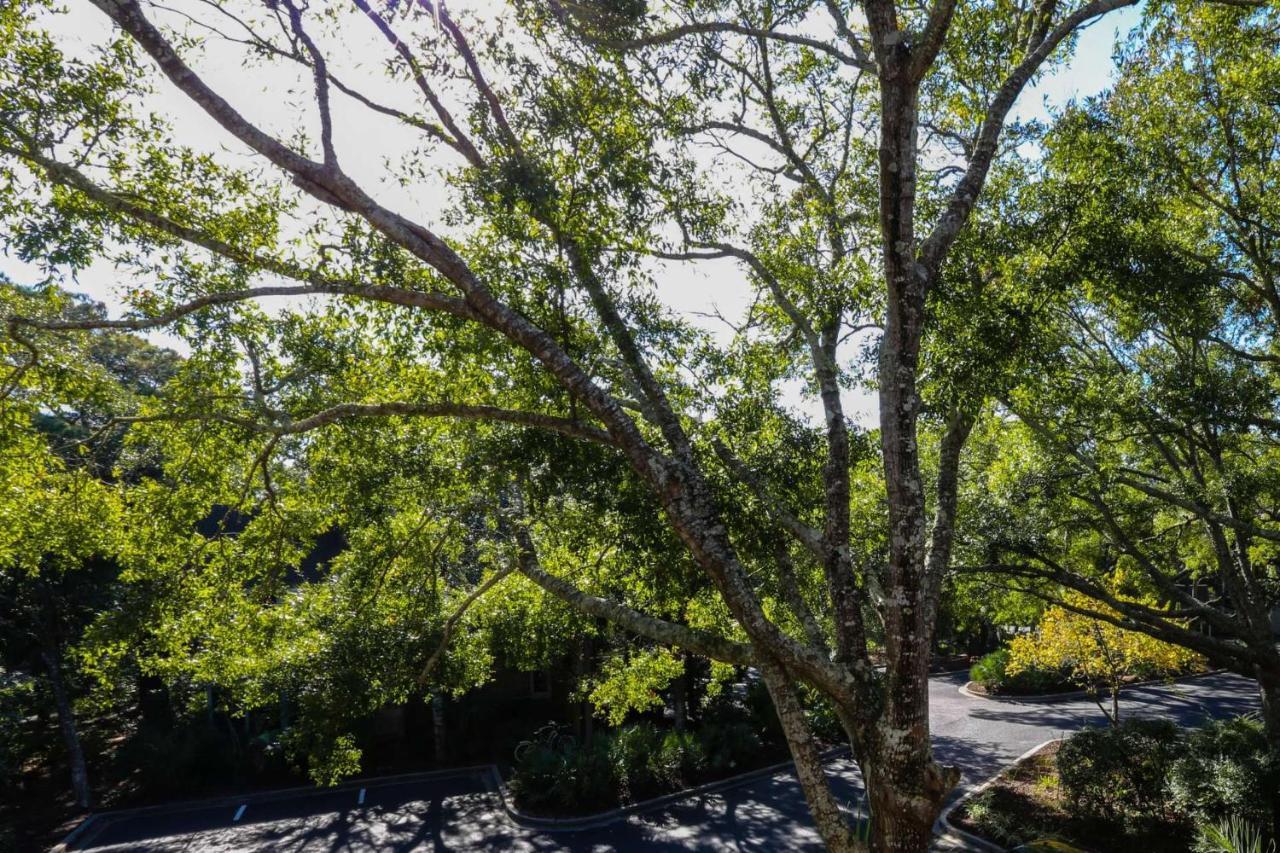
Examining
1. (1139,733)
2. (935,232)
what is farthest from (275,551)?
(1139,733)

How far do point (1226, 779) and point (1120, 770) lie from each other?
4.87 ft

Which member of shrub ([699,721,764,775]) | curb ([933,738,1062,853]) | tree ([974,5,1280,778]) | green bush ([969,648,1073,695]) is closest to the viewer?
tree ([974,5,1280,778])

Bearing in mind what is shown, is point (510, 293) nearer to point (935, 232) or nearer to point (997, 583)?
point (935, 232)

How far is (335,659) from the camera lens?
927 cm

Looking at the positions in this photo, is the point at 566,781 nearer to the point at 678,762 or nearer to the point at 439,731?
the point at 678,762

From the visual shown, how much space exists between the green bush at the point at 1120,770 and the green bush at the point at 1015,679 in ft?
33.2

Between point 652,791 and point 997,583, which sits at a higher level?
point 997,583

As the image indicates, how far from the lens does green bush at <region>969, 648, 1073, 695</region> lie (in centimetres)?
2077

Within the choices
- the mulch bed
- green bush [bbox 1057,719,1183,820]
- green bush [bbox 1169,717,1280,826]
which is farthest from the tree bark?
green bush [bbox 1169,717,1280,826]

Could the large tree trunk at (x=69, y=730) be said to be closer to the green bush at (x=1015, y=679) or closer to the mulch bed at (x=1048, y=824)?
the mulch bed at (x=1048, y=824)

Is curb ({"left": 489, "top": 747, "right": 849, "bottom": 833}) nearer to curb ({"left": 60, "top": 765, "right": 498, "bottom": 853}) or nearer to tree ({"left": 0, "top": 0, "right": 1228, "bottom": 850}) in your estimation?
curb ({"left": 60, "top": 765, "right": 498, "bottom": 853})

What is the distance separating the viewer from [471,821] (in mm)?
13352

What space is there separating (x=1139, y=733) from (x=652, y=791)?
8.62m

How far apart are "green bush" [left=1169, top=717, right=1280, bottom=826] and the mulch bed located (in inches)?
19.1
